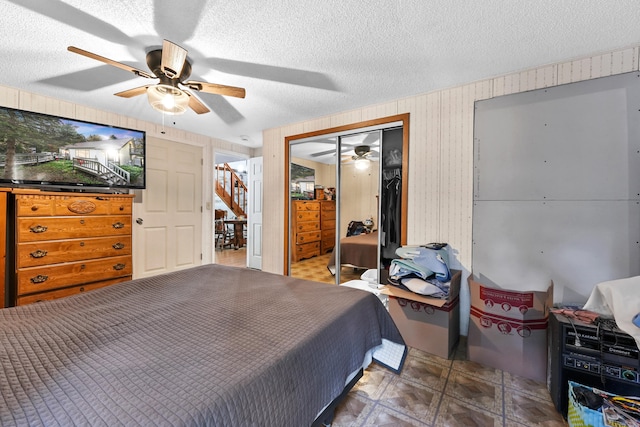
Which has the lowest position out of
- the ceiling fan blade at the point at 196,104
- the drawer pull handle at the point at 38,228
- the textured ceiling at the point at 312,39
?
the drawer pull handle at the point at 38,228

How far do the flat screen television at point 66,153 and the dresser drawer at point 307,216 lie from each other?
6.59ft

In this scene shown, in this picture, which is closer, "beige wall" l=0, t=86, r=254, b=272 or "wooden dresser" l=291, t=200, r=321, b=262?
"beige wall" l=0, t=86, r=254, b=272

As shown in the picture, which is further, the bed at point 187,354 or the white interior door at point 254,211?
the white interior door at point 254,211

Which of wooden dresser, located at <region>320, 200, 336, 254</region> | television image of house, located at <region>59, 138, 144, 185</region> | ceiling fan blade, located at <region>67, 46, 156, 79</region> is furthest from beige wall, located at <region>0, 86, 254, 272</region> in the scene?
wooden dresser, located at <region>320, 200, 336, 254</region>

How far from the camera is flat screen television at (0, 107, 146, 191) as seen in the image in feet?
8.21

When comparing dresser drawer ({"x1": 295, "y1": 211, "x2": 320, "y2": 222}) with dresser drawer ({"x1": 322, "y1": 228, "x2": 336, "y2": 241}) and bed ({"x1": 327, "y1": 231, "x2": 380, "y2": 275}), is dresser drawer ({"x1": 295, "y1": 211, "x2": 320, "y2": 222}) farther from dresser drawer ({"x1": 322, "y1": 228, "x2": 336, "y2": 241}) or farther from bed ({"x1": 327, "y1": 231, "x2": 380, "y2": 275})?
bed ({"x1": 327, "y1": 231, "x2": 380, "y2": 275})

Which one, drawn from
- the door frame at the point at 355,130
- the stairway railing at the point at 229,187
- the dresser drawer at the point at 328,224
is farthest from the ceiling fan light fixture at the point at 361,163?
the stairway railing at the point at 229,187

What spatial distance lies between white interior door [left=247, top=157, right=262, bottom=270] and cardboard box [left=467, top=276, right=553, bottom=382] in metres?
3.56

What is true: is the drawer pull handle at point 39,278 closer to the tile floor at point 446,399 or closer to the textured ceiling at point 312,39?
the textured ceiling at point 312,39

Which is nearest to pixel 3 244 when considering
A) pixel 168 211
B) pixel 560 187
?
pixel 168 211

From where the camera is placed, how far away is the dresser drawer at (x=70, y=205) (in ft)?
7.60

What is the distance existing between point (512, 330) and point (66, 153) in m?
4.41

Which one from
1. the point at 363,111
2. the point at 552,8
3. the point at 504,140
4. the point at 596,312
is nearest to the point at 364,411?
the point at 596,312

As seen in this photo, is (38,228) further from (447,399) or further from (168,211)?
(447,399)
